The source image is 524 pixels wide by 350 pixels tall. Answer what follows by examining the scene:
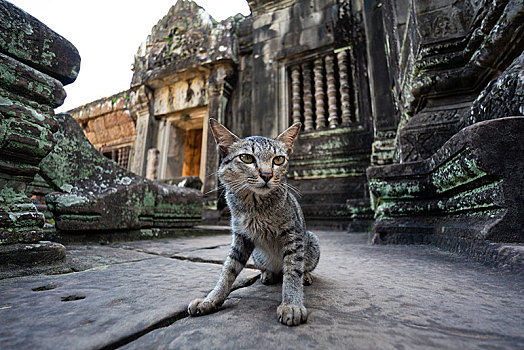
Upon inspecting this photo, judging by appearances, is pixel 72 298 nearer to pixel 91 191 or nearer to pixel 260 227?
pixel 260 227

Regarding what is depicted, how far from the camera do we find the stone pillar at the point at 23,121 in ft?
4.63

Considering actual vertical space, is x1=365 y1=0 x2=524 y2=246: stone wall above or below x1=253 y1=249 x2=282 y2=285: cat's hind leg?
above

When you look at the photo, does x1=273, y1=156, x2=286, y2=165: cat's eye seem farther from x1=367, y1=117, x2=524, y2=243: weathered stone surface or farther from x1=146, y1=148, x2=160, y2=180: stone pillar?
x1=146, y1=148, x2=160, y2=180: stone pillar

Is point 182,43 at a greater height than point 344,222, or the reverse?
point 182,43

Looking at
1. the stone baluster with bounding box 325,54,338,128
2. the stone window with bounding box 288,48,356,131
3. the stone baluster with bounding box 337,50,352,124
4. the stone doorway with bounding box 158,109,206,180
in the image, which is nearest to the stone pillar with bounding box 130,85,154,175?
the stone doorway with bounding box 158,109,206,180

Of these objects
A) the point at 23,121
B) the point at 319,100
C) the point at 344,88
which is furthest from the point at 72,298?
the point at 344,88

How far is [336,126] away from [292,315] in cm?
542

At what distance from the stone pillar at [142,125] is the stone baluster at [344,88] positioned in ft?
20.1

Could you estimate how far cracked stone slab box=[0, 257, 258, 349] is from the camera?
666 millimetres

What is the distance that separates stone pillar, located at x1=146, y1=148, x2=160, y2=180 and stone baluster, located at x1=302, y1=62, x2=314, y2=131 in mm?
4985

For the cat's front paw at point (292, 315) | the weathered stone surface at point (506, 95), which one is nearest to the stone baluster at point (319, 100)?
the weathered stone surface at point (506, 95)

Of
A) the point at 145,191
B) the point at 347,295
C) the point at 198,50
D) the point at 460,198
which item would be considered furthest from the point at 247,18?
the point at 347,295

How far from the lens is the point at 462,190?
1.76 meters

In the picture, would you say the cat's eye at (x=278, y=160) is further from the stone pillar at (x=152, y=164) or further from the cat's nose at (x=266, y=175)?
the stone pillar at (x=152, y=164)
